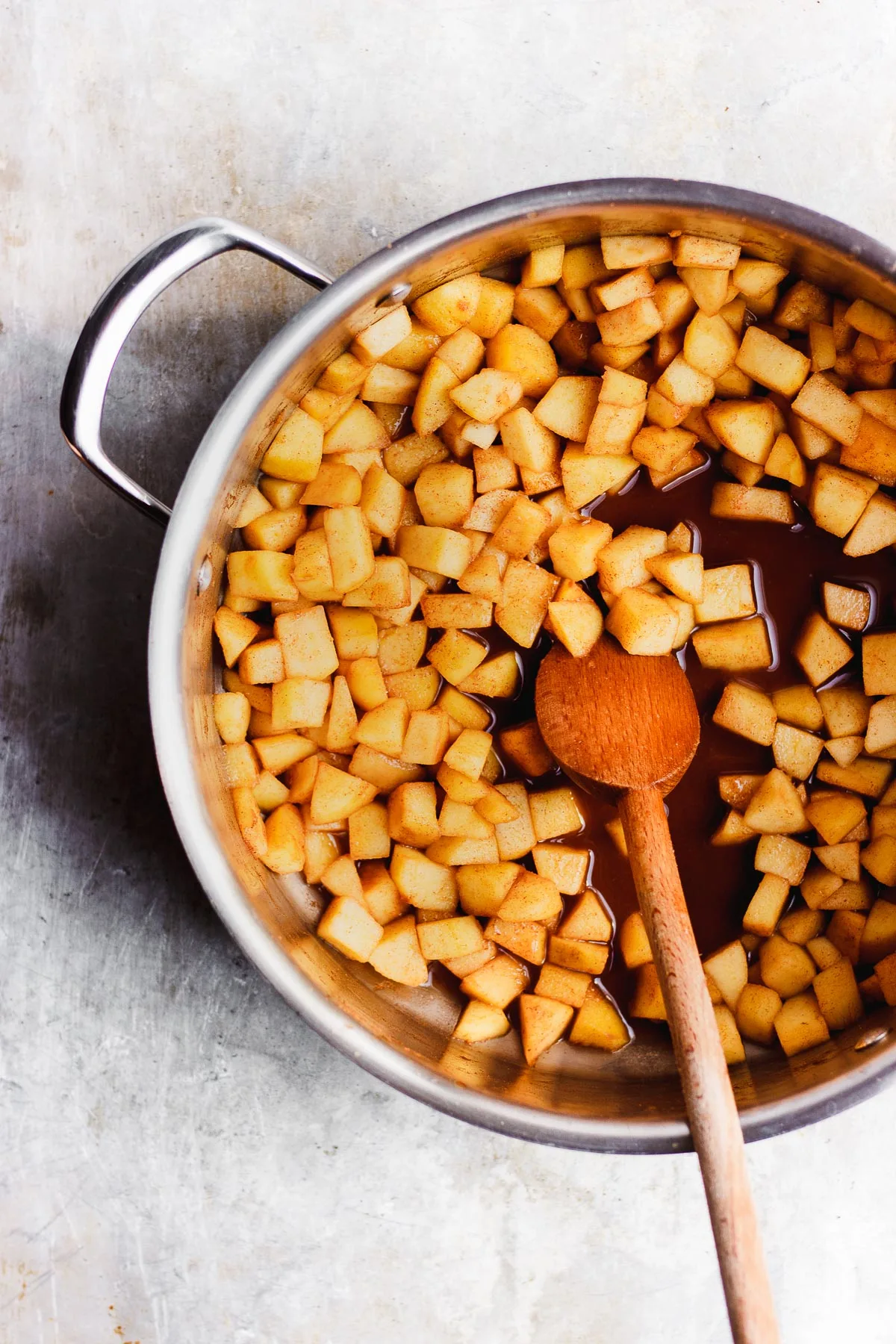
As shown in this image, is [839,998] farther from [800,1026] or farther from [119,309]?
[119,309]

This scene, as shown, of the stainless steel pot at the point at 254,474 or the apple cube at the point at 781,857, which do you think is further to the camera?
the apple cube at the point at 781,857

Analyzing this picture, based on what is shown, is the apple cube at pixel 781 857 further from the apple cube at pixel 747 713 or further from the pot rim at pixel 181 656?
the pot rim at pixel 181 656

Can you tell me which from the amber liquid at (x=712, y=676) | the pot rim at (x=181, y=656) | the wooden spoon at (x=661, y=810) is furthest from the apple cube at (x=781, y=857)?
the pot rim at (x=181, y=656)

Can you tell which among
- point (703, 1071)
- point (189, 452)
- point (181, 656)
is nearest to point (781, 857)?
point (703, 1071)

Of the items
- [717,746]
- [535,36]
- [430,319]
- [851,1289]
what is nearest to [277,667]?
[430,319]

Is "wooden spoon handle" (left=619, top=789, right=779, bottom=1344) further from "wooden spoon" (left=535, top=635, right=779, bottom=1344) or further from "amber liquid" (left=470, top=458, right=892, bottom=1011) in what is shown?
"amber liquid" (left=470, top=458, right=892, bottom=1011)
